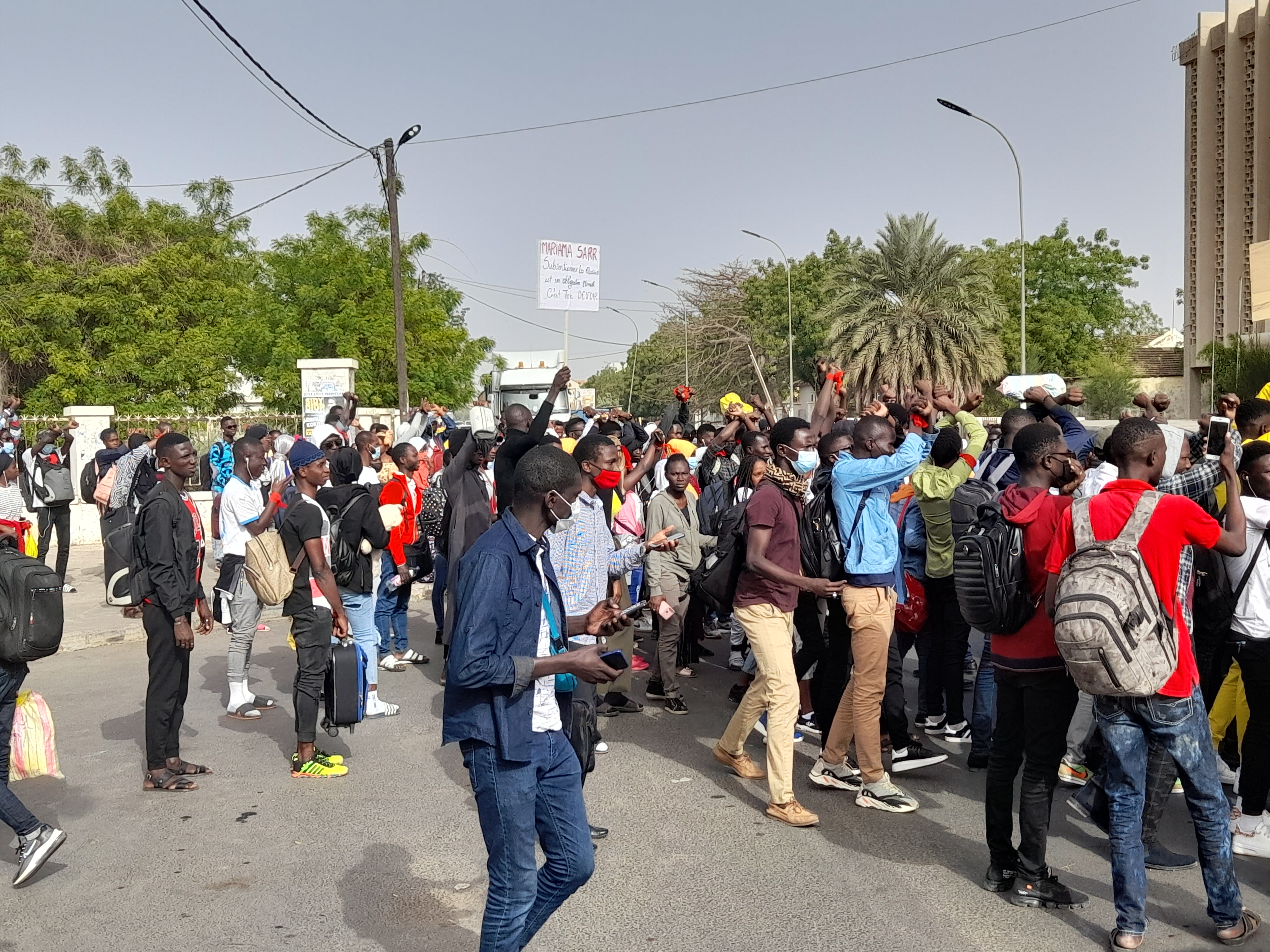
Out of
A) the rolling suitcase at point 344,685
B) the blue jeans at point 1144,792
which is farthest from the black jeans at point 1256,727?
the rolling suitcase at point 344,685

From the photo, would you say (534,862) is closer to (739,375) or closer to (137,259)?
(137,259)

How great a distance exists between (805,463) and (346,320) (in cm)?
2557

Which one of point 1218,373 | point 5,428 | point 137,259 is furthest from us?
point 137,259

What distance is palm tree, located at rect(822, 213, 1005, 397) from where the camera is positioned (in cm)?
3253

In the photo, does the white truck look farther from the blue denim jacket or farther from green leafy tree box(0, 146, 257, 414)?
the blue denim jacket

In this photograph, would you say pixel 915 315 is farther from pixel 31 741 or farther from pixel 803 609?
pixel 31 741

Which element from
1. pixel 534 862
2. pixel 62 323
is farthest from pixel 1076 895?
pixel 62 323

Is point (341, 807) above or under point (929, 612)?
under

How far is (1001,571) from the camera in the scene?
4566mm

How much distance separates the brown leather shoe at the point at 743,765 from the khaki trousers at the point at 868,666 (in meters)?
0.73

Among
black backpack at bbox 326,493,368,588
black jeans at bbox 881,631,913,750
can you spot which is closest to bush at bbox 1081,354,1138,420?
black jeans at bbox 881,631,913,750

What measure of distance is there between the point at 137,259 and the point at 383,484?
2882cm

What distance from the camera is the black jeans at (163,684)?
20.4 feet

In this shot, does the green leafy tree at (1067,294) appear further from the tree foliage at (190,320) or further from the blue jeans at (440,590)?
the blue jeans at (440,590)
